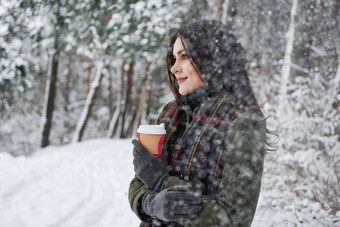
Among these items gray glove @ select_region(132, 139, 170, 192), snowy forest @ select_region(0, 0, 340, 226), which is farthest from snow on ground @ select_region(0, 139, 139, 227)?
gray glove @ select_region(132, 139, 170, 192)

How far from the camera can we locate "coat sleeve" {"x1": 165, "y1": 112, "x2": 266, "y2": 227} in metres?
1.14

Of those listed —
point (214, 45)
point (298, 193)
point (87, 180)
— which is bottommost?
Result: point (87, 180)

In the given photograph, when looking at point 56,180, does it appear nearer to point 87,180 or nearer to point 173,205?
point 87,180

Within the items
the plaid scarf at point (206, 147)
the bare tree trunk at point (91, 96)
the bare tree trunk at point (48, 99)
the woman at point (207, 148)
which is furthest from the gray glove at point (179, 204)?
the bare tree trunk at point (91, 96)

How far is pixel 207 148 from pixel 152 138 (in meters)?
0.31

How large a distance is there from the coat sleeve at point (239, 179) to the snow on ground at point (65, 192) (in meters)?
3.17

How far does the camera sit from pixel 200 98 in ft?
5.08

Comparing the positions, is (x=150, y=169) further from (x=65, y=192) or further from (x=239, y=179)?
(x=65, y=192)

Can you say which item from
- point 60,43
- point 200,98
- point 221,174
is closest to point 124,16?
point 60,43

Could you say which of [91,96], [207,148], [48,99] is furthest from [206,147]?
[91,96]

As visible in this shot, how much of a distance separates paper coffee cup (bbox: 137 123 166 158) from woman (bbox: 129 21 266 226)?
0.15 feet

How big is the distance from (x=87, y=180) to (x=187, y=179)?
16.6ft

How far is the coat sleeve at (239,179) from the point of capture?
1139 mm

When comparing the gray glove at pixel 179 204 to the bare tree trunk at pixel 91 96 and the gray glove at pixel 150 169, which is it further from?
the bare tree trunk at pixel 91 96
